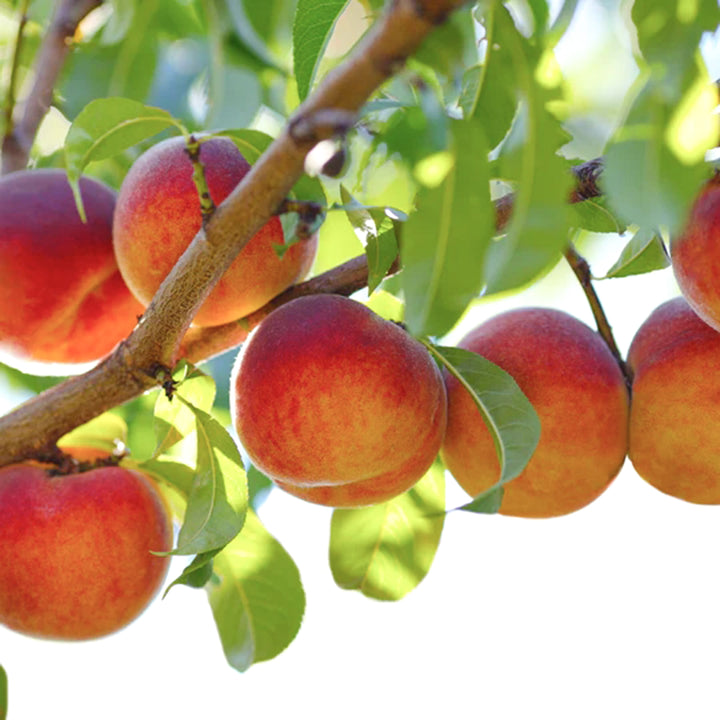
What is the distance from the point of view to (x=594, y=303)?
133cm

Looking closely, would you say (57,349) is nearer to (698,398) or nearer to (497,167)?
(497,167)

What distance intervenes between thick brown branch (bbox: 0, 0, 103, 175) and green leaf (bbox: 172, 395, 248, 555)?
2.00 feet

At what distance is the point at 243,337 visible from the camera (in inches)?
51.3

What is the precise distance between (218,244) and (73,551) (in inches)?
21.3

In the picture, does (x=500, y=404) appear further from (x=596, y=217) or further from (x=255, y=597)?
(x=255, y=597)

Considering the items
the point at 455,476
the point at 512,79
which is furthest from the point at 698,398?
the point at 512,79

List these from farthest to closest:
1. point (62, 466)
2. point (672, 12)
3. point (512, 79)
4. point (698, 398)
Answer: point (62, 466) → point (698, 398) → point (512, 79) → point (672, 12)

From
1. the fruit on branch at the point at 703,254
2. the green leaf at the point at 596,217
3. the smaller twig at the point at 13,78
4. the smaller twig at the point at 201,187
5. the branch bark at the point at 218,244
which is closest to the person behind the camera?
the branch bark at the point at 218,244

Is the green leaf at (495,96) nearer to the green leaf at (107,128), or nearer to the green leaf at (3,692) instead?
the green leaf at (107,128)

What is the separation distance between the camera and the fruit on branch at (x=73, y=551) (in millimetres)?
1259

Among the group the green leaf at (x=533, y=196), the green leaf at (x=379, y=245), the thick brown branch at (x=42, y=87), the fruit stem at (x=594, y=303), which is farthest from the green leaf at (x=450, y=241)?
the thick brown branch at (x=42, y=87)

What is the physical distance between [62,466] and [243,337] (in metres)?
0.29

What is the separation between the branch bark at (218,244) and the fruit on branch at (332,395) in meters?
0.11

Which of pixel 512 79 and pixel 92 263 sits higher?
pixel 512 79
